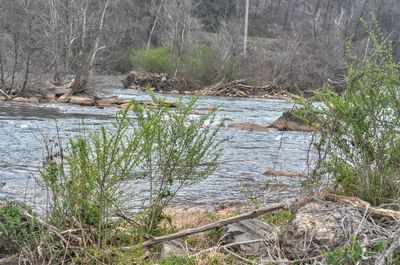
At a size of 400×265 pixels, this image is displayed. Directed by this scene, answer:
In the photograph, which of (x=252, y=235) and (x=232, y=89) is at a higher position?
(x=252, y=235)

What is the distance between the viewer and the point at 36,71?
2791cm

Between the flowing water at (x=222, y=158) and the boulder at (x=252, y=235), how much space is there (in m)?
1.20

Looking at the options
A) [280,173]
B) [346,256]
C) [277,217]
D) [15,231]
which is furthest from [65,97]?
[346,256]

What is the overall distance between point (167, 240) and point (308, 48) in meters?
54.6

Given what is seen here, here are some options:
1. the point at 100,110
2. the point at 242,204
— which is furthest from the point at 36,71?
the point at 242,204

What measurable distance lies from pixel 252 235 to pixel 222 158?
292 inches

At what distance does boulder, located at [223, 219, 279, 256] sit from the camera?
15.3 feet

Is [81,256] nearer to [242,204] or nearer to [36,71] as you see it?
[242,204]

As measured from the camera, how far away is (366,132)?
5.34 m

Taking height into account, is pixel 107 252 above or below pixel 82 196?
below

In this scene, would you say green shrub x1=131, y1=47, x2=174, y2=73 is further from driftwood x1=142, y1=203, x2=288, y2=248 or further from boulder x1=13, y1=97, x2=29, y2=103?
driftwood x1=142, y1=203, x2=288, y2=248

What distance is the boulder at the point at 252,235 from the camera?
466cm

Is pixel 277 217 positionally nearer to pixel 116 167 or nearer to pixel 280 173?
pixel 116 167

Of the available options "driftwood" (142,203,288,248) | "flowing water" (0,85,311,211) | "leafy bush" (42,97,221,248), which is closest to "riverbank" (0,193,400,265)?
"driftwood" (142,203,288,248)
